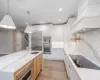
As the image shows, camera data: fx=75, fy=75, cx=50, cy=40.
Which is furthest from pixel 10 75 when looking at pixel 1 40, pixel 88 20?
pixel 1 40

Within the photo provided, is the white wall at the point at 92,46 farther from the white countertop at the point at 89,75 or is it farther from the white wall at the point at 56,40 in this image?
the white wall at the point at 56,40

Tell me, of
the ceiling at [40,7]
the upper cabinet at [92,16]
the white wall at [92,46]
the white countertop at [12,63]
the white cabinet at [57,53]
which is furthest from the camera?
the white cabinet at [57,53]

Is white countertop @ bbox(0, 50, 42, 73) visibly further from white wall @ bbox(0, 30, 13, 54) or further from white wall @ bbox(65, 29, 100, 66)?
white wall @ bbox(0, 30, 13, 54)

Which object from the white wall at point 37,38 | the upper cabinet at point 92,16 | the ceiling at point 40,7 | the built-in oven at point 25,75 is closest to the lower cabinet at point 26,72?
the built-in oven at point 25,75

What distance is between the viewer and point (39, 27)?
5383 mm

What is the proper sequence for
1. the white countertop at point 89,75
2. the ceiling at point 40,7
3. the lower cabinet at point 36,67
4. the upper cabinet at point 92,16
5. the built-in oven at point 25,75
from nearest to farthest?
the white countertop at point 89,75, the upper cabinet at point 92,16, the built-in oven at point 25,75, the ceiling at point 40,7, the lower cabinet at point 36,67

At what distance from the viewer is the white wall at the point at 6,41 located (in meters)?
5.43

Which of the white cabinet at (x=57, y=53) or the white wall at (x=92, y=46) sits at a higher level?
the white wall at (x=92, y=46)

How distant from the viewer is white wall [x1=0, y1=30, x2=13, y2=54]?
17.8 ft

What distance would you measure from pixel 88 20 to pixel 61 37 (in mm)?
3942

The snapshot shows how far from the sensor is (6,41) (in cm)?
584

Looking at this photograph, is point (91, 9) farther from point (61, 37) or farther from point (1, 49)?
point (1, 49)

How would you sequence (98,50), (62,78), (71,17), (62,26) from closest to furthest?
(98,50), (62,78), (71,17), (62,26)

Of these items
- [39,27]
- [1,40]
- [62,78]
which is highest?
[39,27]
